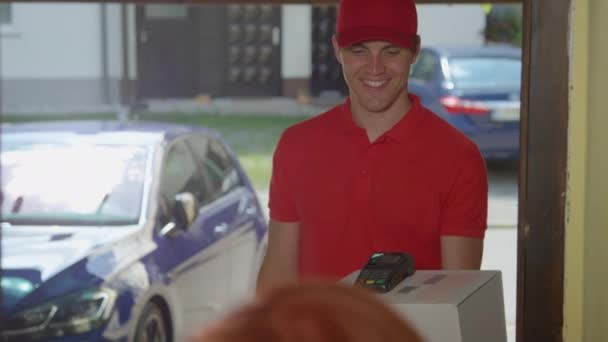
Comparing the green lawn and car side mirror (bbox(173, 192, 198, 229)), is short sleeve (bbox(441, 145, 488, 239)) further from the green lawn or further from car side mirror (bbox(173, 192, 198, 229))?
the green lawn

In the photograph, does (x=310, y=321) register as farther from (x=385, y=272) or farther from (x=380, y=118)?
(x=380, y=118)

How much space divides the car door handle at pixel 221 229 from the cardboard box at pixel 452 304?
461 cm

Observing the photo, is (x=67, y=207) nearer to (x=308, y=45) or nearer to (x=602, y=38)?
(x=602, y=38)

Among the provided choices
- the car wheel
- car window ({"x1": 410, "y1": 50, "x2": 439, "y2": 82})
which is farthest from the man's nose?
car window ({"x1": 410, "y1": 50, "x2": 439, "y2": 82})

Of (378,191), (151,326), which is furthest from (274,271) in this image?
(151,326)

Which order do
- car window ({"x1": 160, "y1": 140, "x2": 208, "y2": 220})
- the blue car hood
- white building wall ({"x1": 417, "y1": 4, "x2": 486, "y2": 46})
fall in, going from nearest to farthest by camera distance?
the blue car hood → car window ({"x1": 160, "y1": 140, "x2": 208, "y2": 220}) → white building wall ({"x1": 417, "y1": 4, "x2": 486, "y2": 46})

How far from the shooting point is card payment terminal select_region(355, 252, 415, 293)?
7.89 ft

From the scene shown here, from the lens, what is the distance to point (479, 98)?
14.2 m

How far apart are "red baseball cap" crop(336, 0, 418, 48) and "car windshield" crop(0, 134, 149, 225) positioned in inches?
142

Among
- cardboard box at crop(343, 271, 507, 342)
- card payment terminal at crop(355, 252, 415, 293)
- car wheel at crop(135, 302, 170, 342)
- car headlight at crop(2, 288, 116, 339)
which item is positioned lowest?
car wheel at crop(135, 302, 170, 342)

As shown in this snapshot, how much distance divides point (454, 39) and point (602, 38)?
20198 millimetres

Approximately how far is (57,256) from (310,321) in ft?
17.1

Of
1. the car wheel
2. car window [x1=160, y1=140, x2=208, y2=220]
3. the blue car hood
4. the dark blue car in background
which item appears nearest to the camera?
the blue car hood

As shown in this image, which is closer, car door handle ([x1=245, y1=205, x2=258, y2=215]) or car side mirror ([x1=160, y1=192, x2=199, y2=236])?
car side mirror ([x1=160, y1=192, x2=199, y2=236])
